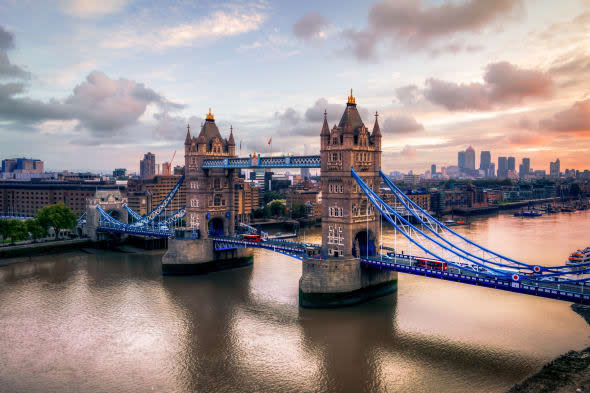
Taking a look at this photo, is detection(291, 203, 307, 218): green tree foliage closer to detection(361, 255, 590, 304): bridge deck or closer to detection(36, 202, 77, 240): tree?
detection(36, 202, 77, 240): tree

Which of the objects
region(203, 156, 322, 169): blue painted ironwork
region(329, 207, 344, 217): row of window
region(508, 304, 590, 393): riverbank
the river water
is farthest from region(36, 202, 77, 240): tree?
region(508, 304, 590, 393): riverbank

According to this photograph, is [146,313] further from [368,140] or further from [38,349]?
[368,140]

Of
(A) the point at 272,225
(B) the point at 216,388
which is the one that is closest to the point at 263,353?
(B) the point at 216,388

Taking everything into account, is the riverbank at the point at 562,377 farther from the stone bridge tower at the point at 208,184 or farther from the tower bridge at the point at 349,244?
the stone bridge tower at the point at 208,184

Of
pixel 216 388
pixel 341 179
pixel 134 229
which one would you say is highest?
pixel 341 179

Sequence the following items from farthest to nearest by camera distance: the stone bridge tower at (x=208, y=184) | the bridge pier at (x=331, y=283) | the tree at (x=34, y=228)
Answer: the tree at (x=34, y=228) < the stone bridge tower at (x=208, y=184) < the bridge pier at (x=331, y=283)

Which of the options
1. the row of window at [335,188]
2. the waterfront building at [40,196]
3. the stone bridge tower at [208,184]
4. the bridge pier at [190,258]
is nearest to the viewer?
the row of window at [335,188]

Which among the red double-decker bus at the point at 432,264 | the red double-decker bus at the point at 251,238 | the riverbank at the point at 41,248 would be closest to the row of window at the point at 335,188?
the red double-decker bus at the point at 432,264
